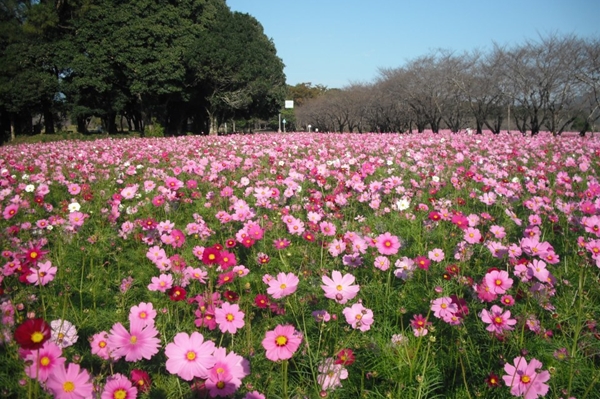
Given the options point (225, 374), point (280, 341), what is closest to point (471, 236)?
point (280, 341)

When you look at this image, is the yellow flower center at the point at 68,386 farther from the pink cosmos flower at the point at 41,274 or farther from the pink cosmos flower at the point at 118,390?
the pink cosmos flower at the point at 41,274

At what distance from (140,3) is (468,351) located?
76.7 feet

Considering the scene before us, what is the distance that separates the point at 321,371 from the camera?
1.22 meters

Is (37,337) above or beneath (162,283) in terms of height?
above

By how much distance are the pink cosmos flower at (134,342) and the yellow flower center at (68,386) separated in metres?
0.15

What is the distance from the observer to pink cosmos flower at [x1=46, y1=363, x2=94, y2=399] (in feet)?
2.80

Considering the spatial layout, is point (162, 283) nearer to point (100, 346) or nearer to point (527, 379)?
point (100, 346)

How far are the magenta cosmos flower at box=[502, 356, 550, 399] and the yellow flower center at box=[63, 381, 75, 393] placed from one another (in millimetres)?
1072

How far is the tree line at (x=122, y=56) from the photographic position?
65.2 ft

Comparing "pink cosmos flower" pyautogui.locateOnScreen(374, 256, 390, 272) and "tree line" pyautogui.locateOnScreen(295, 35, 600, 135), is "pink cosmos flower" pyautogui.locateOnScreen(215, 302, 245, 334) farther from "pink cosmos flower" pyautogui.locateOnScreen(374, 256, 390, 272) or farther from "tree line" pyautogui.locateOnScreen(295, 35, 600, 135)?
"tree line" pyautogui.locateOnScreen(295, 35, 600, 135)

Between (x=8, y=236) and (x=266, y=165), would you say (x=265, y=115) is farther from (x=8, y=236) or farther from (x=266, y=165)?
(x=8, y=236)

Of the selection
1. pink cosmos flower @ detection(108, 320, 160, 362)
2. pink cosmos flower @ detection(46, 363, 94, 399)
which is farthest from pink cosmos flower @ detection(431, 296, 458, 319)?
pink cosmos flower @ detection(46, 363, 94, 399)

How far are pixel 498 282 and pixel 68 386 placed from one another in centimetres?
131

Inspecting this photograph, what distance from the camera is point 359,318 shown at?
128cm
